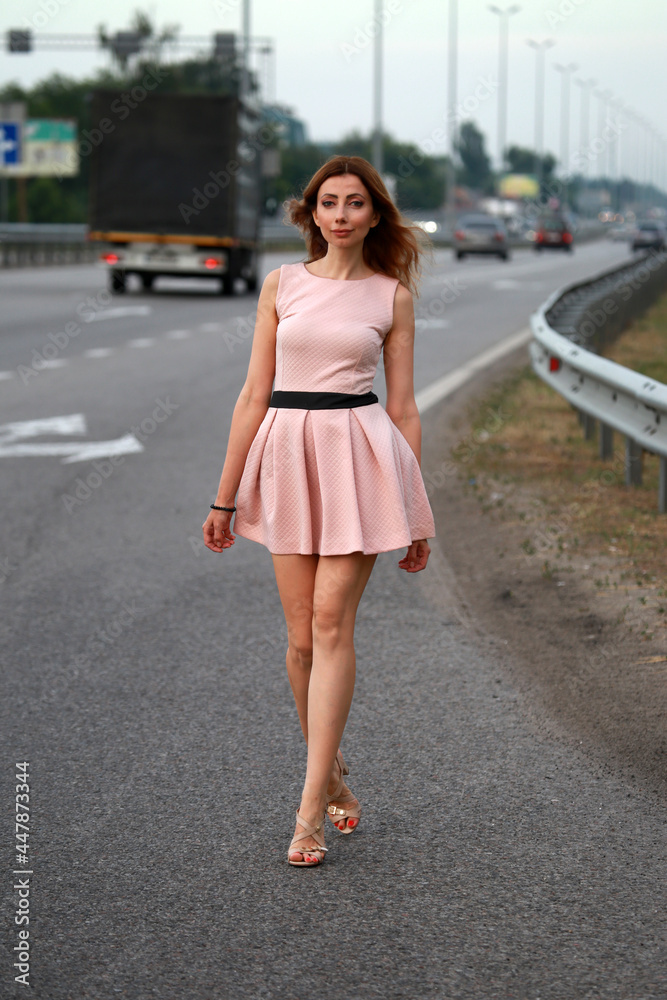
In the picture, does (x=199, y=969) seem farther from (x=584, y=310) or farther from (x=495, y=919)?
(x=584, y=310)

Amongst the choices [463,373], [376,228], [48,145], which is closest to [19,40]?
[463,373]

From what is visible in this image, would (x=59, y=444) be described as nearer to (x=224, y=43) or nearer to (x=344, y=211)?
(x=344, y=211)

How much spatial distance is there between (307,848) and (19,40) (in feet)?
125

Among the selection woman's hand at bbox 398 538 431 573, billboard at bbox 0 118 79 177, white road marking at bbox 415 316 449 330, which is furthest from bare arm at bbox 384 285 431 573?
billboard at bbox 0 118 79 177

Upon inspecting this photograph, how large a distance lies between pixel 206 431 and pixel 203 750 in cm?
720

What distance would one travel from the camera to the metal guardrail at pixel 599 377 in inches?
299

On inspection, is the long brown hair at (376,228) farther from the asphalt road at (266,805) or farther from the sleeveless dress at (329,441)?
the asphalt road at (266,805)

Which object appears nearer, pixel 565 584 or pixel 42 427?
pixel 565 584

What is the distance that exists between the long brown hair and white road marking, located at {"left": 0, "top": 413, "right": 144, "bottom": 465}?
6.23m

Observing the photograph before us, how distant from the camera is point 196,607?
6.34 meters

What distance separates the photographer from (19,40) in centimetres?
3872

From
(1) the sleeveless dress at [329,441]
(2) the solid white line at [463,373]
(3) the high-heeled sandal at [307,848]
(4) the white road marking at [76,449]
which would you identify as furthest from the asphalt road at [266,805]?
(2) the solid white line at [463,373]

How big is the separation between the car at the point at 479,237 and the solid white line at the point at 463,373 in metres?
34.1

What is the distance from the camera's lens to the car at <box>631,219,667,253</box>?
74562 mm
